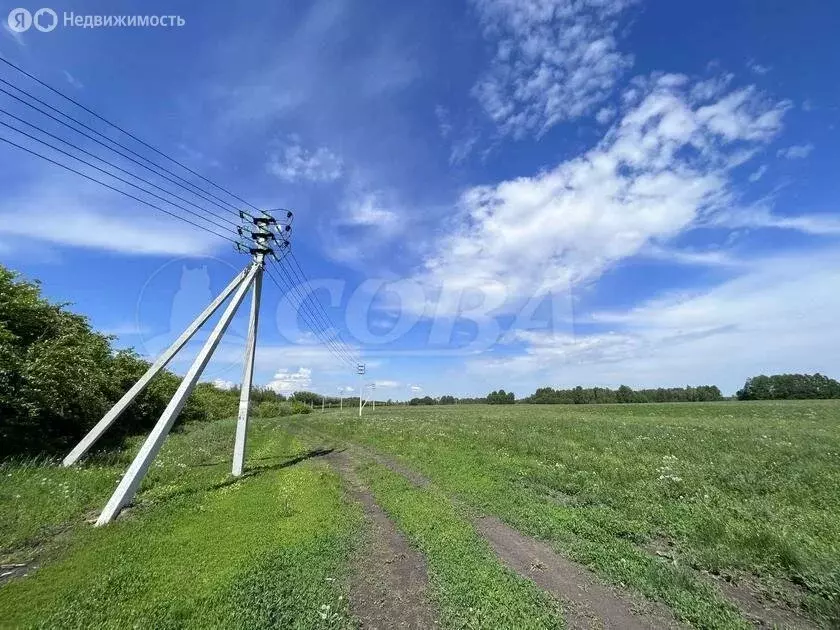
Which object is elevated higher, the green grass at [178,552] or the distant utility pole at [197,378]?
the distant utility pole at [197,378]

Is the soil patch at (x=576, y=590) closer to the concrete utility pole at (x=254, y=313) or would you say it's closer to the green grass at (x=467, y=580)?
the green grass at (x=467, y=580)

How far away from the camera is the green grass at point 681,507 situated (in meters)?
7.94

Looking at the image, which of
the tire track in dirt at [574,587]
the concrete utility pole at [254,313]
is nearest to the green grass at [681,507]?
the tire track in dirt at [574,587]

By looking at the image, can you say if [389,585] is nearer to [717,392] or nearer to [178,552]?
[178,552]

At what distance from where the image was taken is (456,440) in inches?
1210

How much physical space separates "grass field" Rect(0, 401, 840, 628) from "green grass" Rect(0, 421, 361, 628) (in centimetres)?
5

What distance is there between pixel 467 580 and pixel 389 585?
1.67 metres

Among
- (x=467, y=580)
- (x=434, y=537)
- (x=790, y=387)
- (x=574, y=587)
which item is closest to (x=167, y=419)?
(x=434, y=537)

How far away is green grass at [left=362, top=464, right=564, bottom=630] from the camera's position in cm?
677

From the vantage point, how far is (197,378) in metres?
16.6

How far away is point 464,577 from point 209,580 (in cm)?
534

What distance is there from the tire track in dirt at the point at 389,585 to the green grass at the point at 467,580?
27 centimetres

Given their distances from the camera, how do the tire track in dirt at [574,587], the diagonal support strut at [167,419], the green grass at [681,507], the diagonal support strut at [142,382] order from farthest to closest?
the diagonal support strut at [142,382]
the diagonal support strut at [167,419]
the green grass at [681,507]
the tire track in dirt at [574,587]

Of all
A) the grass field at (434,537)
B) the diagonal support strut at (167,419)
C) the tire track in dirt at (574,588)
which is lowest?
the tire track in dirt at (574,588)
